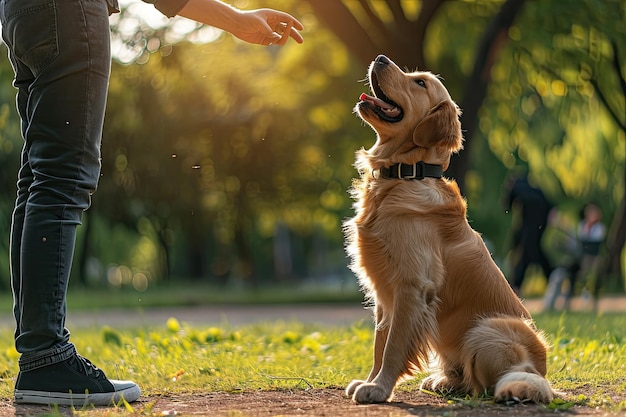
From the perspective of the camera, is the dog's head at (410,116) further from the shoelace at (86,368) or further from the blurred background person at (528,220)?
the blurred background person at (528,220)

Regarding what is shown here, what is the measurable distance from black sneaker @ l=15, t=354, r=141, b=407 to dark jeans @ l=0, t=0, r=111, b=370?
0.15ft

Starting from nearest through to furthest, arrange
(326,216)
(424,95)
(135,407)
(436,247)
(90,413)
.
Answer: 1. (90,413)
2. (135,407)
3. (436,247)
4. (424,95)
5. (326,216)

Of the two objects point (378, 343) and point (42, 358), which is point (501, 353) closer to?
point (378, 343)

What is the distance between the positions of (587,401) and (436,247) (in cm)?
93

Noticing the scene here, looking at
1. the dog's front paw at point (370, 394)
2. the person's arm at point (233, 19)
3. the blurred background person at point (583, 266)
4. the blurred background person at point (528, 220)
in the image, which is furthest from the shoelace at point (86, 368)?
the blurred background person at point (528, 220)

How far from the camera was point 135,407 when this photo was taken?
3701mm

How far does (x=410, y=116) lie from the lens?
178 inches

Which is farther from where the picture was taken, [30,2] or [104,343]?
[104,343]

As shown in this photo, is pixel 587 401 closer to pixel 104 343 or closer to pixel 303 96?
pixel 104 343

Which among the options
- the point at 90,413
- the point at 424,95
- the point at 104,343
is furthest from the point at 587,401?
the point at 104,343

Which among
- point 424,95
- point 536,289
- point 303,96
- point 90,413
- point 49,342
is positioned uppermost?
point 303,96

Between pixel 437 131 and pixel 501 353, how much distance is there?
1134 mm

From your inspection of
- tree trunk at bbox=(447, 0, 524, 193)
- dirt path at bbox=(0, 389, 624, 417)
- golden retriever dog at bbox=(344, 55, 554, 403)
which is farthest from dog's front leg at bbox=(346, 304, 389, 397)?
tree trunk at bbox=(447, 0, 524, 193)

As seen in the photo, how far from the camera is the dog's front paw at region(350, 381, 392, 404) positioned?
393cm
